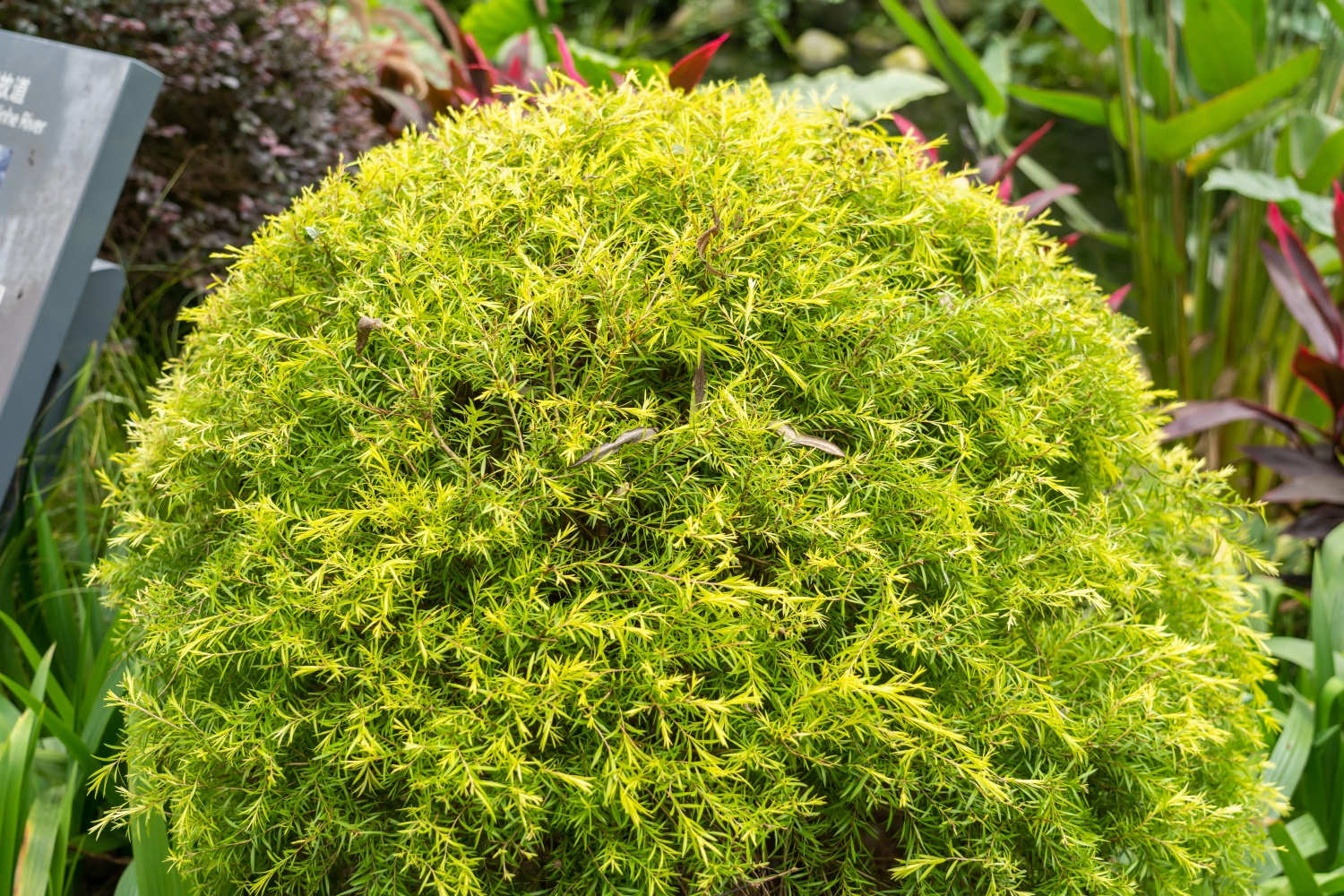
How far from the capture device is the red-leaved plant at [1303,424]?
239 cm

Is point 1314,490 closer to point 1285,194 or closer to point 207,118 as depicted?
point 1285,194

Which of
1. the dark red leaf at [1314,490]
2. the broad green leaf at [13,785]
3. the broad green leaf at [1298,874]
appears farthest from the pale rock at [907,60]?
the broad green leaf at [13,785]

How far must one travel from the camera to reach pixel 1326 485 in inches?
93.6

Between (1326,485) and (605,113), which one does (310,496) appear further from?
(1326,485)

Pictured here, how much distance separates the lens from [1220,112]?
9.23ft

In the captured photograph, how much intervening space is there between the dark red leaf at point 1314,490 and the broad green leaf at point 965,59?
1480 mm

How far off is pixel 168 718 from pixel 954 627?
93cm

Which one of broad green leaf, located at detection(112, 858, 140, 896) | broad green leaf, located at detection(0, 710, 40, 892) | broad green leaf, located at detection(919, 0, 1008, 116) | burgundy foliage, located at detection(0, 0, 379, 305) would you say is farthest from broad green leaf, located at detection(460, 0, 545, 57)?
broad green leaf, located at detection(112, 858, 140, 896)

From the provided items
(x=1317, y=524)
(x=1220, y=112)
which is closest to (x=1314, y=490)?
(x=1317, y=524)

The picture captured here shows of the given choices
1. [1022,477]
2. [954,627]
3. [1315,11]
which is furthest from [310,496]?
[1315,11]

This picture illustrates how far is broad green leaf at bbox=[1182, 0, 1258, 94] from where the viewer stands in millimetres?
2904

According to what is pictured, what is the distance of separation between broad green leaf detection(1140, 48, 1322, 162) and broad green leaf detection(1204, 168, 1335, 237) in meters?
0.16

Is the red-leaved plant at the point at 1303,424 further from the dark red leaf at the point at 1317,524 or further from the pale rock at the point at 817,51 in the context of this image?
the pale rock at the point at 817,51

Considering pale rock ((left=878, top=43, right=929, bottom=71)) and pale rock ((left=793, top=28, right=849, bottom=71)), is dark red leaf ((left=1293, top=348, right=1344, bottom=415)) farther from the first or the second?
pale rock ((left=793, top=28, right=849, bottom=71))
